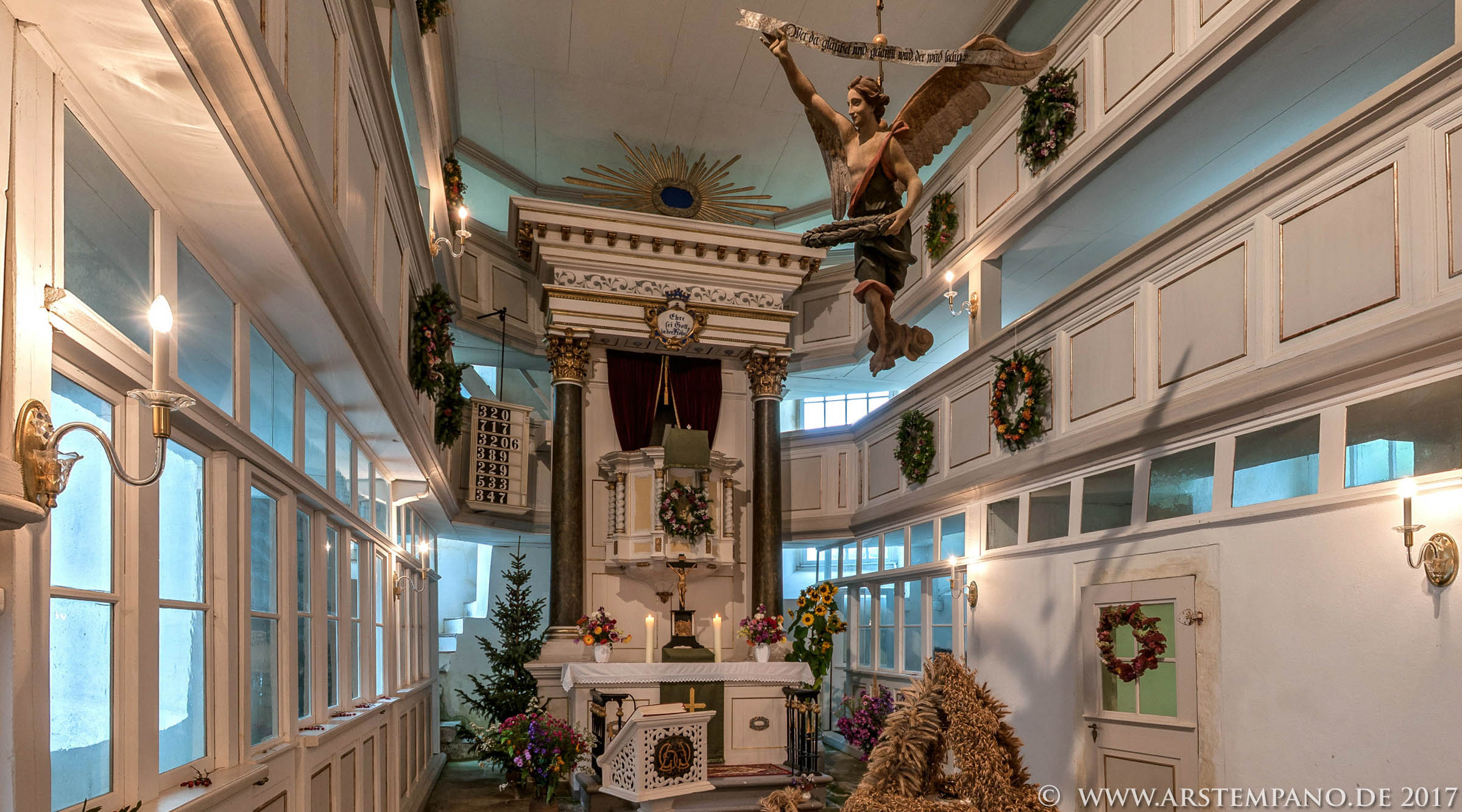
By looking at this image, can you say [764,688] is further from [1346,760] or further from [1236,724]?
[1346,760]

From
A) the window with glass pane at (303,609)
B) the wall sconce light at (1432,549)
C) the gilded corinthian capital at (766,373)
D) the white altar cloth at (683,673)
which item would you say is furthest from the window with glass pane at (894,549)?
the window with glass pane at (303,609)

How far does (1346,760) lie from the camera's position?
445cm

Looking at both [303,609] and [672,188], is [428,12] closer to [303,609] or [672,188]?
[303,609]

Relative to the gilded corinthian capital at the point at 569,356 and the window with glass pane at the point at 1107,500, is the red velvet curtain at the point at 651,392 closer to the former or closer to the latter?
the gilded corinthian capital at the point at 569,356

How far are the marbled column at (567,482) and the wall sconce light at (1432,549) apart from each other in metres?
7.79

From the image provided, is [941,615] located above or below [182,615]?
below

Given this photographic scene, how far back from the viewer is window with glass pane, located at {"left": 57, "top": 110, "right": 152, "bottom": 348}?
224cm

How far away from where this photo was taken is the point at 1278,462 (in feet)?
16.8

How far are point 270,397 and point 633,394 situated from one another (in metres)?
7.40

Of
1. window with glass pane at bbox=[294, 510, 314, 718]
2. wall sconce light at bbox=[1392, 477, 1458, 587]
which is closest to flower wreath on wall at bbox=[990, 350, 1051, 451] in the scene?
wall sconce light at bbox=[1392, 477, 1458, 587]

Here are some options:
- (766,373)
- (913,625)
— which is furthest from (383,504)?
(913,625)

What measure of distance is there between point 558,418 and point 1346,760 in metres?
8.07

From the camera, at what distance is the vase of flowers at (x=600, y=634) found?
9836mm

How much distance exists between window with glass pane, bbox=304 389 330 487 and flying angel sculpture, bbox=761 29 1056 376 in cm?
260
